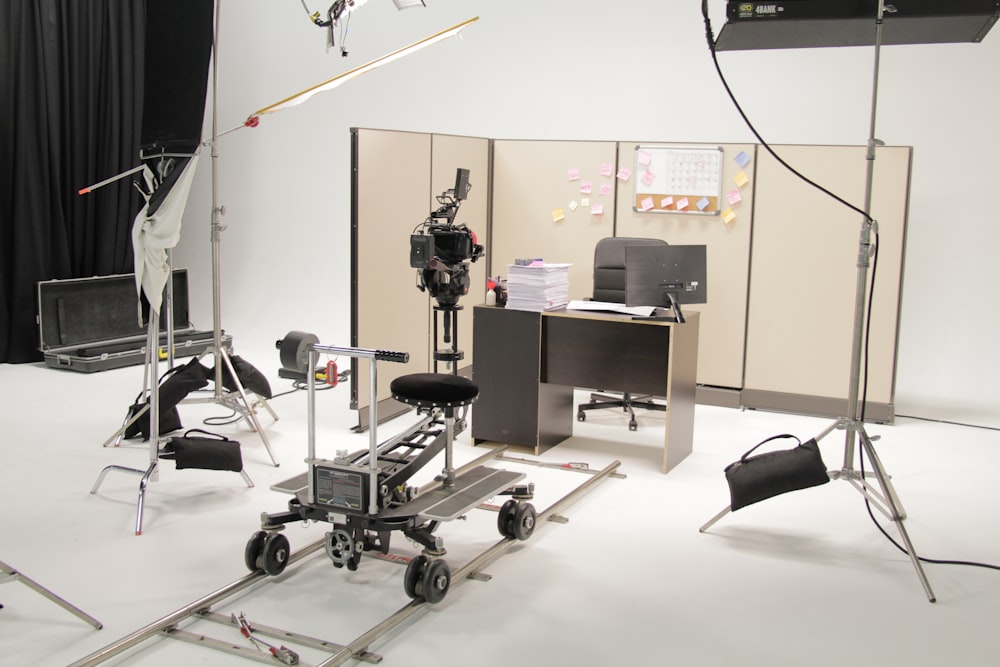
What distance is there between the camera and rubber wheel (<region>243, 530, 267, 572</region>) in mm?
3146

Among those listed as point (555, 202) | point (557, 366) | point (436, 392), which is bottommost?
point (557, 366)

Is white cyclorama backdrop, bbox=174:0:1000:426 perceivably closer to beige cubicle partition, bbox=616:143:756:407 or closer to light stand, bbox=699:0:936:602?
beige cubicle partition, bbox=616:143:756:407

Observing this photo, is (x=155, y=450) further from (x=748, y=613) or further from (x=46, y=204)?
(x=46, y=204)

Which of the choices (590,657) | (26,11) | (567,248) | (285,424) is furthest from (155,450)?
(26,11)

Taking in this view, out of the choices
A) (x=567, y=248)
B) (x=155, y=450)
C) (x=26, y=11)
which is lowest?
(x=155, y=450)

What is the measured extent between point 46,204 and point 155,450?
3.98 metres

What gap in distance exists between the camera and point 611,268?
17.6 ft

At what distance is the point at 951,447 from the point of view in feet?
16.6

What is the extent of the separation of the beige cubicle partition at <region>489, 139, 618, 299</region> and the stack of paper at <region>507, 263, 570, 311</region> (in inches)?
50.8

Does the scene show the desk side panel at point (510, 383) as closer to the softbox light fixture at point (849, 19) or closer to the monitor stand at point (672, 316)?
the monitor stand at point (672, 316)

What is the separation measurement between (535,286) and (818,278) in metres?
1.99

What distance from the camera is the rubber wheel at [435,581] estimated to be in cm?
294

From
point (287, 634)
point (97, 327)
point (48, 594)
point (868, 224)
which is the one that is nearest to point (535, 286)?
point (868, 224)

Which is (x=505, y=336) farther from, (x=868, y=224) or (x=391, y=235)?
(x=868, y=224)
